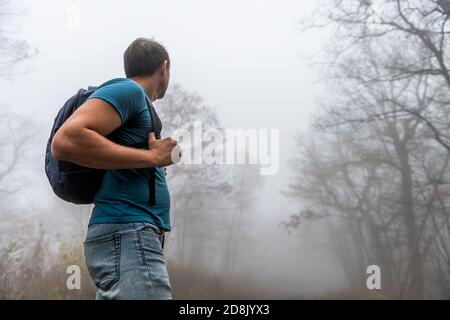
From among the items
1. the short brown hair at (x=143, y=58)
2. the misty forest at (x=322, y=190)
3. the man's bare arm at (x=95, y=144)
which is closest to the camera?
the man's bare arm at (x=95, y=144)

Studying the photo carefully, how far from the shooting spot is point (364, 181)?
7.61ft

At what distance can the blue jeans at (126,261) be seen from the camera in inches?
25.2

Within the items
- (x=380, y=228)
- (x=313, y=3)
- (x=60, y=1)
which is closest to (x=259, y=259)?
(x=380, y=228)

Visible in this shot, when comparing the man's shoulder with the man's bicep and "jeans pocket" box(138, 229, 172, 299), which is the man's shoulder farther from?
"jeans pocket" box(138, 229, 172, 299)

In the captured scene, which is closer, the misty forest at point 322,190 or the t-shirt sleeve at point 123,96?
the t-shirt sleeve at point 123,96

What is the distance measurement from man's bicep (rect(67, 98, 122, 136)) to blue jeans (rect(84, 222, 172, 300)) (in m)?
0.16

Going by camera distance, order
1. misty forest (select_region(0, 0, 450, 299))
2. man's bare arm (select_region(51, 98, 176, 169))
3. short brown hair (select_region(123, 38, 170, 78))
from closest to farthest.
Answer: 1. man's bare arm (select_region(51, 98, 176, 169))
2. short brown hair (select_region(123, 38, 170, 78))
3. misty forest (select_region(0, 0, 450, 299))

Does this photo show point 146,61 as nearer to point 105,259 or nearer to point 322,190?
point 105,259

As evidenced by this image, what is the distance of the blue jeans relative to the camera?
2.10 ft

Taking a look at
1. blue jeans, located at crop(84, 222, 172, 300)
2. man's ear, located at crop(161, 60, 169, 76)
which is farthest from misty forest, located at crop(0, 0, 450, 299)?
blue jeans, located at crop(84, 222, 172, 300)

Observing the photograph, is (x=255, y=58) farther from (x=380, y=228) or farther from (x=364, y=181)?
(x=380, y=228)

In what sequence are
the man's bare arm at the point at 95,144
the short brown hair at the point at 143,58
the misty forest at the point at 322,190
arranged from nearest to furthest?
the man's bare arm at the point at 95,144
the short brown hair at the point at 143,58
the misty forest at the point at 322,190

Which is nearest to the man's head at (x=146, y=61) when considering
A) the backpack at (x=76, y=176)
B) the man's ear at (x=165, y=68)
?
the man's ear at (x=165, y=68)

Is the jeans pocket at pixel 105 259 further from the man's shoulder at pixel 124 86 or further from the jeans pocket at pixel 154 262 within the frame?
the man's shoulder at pixel 124 86
